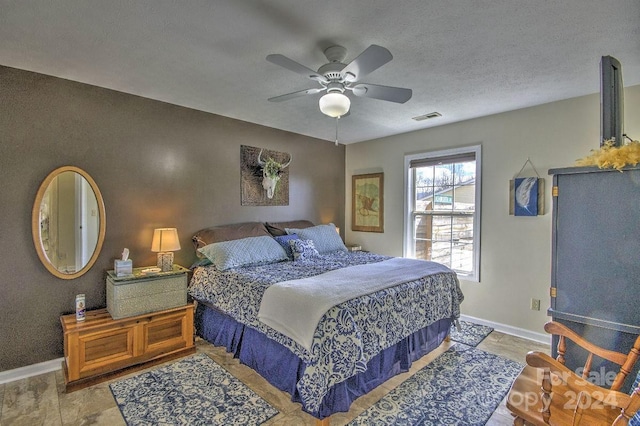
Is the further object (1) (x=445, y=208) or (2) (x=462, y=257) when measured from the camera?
(1) (x=445, y=208)

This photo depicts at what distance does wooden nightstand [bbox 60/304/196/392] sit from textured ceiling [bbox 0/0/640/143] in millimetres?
2083

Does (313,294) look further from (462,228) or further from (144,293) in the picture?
(462,228)

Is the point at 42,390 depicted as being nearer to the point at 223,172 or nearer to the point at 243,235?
the point at 243,235

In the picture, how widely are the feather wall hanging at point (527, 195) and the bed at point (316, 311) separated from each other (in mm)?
1133

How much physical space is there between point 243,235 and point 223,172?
2.71ft

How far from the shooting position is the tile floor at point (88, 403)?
2.03 m

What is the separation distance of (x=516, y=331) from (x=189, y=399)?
3.39 metres

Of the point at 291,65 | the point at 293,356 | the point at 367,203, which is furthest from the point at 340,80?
the point at 367,203

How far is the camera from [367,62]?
187 centimetres

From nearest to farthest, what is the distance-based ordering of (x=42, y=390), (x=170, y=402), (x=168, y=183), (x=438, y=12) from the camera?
(x=438, y=12)
(x=170, y=402)
(x=42, y=390)
(x=168, y=183)

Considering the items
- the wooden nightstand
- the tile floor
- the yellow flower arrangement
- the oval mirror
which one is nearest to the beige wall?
the tile floor

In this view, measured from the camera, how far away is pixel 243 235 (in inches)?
148

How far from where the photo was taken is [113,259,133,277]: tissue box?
9.00 feet

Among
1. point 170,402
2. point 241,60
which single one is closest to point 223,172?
point 241,60
